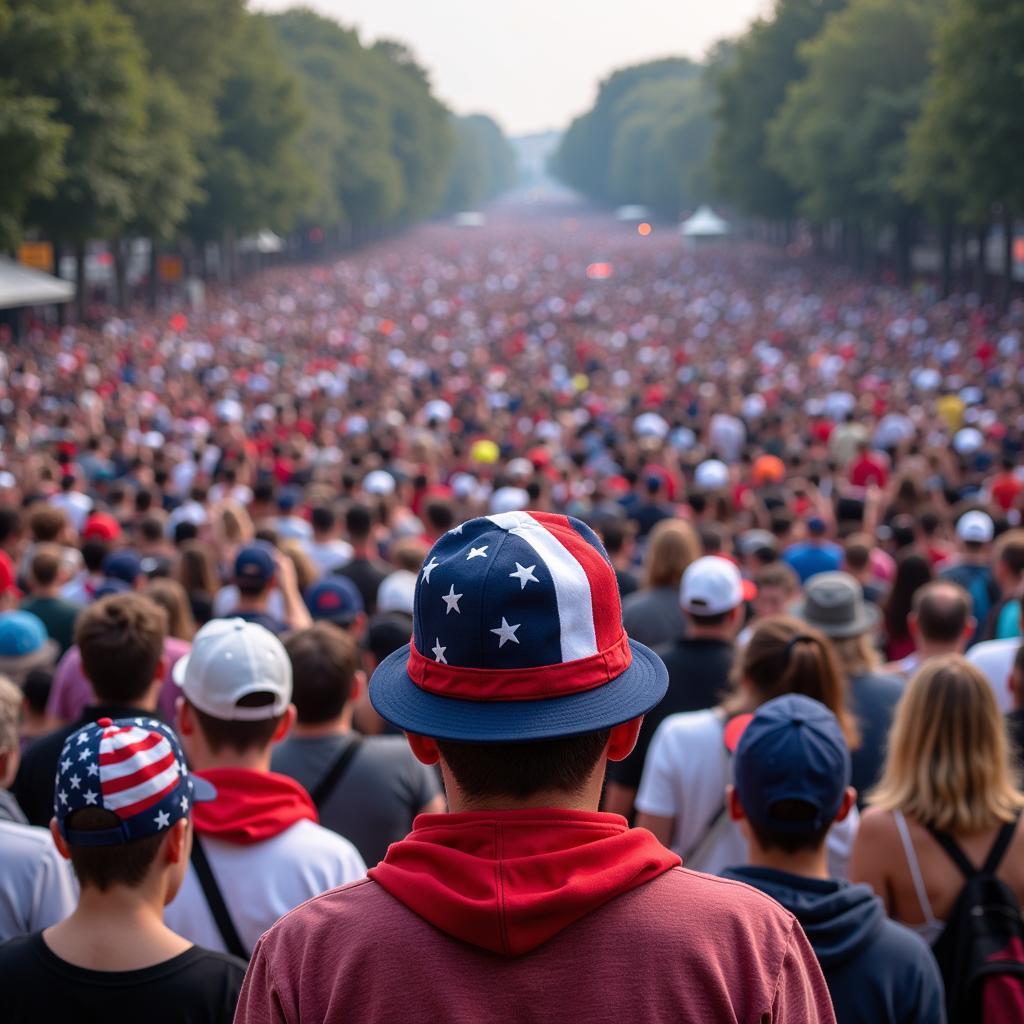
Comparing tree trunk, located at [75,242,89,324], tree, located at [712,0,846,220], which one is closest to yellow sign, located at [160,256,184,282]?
tree trunk, located at [75,242,89,324]

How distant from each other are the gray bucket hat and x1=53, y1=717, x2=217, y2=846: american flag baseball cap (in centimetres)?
378

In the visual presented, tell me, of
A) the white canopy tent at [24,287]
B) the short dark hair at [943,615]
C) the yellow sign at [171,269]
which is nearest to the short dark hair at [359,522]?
the short dark hair at [943,615]

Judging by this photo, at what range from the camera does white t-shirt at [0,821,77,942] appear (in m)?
3.64

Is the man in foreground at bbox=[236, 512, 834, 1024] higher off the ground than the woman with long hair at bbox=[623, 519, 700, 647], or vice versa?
the man in foreground at bbox=[236, 512, 834, 1024]

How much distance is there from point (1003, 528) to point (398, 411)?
592 inches

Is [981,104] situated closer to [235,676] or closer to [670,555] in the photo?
[670,555]

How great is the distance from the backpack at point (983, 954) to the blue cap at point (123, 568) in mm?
5912

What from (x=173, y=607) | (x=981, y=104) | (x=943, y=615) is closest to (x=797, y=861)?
(x=943, y=615)

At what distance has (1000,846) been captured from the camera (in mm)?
3883

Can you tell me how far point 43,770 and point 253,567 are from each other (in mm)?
2609

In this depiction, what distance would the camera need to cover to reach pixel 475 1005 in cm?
183

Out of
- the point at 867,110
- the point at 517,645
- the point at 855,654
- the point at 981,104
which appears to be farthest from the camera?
A: the point at 867,110

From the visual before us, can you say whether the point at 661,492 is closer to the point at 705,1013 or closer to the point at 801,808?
the point at 801,808

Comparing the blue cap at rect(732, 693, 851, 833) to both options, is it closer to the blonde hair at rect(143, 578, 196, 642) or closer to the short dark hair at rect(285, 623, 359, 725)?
the short dark hair at rect(285, 623, 359, 725)
